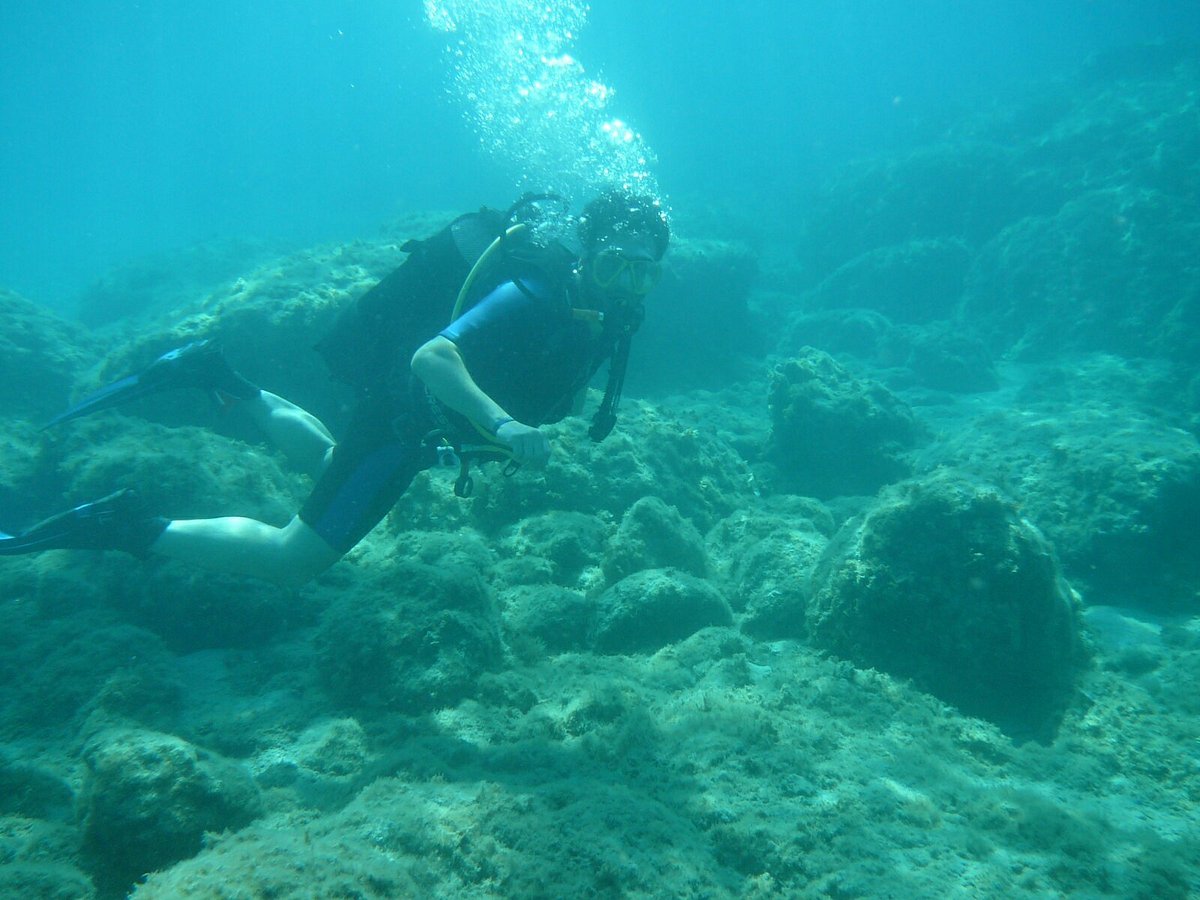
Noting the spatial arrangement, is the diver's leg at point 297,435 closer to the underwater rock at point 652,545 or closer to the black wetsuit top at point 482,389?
the black wetsuit top at point 482,389

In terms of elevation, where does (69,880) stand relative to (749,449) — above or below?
below

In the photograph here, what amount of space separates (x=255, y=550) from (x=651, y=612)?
9.37 feet

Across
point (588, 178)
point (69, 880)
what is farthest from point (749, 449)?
point (588, 178)

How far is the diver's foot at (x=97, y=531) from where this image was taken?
12.9 feet

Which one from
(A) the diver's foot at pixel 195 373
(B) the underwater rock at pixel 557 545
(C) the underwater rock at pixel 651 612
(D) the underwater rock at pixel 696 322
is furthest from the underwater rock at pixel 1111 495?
(A) the diver's foot at pixel 195 373

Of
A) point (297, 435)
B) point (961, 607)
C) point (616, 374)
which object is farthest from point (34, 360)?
point (961, 607)

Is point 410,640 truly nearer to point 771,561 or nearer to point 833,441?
point 771,561

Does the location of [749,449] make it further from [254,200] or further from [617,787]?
[254,200]

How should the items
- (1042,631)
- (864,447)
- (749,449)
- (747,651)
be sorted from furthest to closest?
(749,449)
(864,447)
(747,651)
(1042,631)

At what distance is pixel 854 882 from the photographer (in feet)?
7.30

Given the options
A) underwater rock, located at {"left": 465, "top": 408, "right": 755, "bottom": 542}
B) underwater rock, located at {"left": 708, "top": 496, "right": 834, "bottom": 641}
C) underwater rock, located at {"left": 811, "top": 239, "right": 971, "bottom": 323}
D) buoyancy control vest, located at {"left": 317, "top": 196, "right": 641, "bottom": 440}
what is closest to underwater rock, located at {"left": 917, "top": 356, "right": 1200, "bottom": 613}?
underwater rock, located at {"left": 708, "top": 496, "right": 834, "bottom": 641}

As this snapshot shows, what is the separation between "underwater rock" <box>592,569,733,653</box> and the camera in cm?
429

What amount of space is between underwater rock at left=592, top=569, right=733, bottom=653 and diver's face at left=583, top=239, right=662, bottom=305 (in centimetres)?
217

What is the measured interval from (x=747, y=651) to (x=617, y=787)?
1919mm
